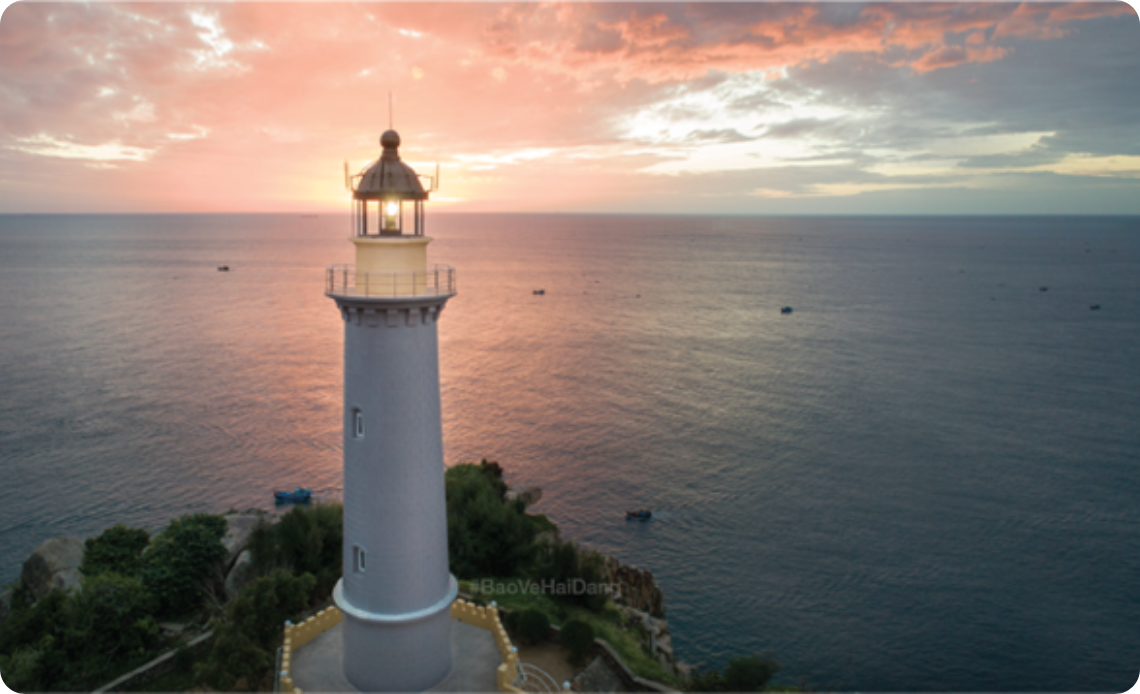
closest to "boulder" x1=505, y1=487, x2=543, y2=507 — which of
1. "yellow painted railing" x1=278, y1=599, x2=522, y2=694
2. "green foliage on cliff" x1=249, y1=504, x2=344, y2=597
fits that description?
"green foliage on cliff" x1=249, y1=504, x2=344, y2=597

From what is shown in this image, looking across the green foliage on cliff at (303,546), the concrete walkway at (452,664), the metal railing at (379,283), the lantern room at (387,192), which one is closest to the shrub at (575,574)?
the concrete walkway at (452,664)

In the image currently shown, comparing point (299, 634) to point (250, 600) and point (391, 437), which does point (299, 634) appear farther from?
point (391, 437)

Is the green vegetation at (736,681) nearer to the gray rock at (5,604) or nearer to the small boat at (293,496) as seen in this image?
the gray rock at (5,604)

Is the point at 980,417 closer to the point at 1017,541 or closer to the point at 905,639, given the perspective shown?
the point at 1017,541

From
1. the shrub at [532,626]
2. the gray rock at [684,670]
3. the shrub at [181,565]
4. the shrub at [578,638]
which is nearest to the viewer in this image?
the shrub at [578,638]

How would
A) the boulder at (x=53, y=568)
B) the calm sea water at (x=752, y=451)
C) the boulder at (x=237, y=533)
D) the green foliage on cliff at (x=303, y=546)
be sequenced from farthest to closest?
the calm sea water at (x=752, y=451) < the boulder at (x=237, y=533) < the boulder at (x=53, y=568) < the green foliage on cliff at (x=303, y=546)

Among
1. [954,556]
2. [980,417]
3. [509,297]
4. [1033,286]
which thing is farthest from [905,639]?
A: [1033,286]
